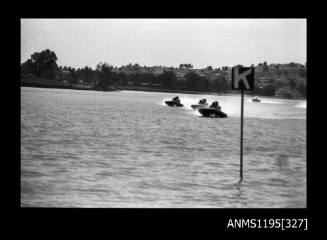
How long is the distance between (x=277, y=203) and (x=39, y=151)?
1491cm

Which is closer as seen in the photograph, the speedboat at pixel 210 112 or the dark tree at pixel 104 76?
the speedboat at pixel 210 112

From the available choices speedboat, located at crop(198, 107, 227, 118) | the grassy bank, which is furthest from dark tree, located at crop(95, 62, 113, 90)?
speedboat, located at crop(198, 107, 227, 118)

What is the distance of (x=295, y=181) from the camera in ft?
44.5

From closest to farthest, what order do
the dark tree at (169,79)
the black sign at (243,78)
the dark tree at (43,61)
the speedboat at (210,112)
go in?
the black sign at (243,78)
the speedboat at (210,112)
the dark tree at (169,79)
the dark tree at (43,61)

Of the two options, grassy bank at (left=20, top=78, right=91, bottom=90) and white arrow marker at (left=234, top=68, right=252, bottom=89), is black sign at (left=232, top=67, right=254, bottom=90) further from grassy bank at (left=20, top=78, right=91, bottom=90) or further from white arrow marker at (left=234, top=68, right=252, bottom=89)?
grassy bank at (left=20, top=78, right=91, bottom=90)

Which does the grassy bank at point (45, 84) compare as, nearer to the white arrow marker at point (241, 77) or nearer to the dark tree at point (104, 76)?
the dark tree at point (104, 76)

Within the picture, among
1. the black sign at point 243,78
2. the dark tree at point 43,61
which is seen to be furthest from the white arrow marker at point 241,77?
the dark tree at point 43,61

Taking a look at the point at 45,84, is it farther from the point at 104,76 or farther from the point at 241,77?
the point at 241,77

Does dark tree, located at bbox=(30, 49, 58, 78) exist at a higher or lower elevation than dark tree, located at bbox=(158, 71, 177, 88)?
higher

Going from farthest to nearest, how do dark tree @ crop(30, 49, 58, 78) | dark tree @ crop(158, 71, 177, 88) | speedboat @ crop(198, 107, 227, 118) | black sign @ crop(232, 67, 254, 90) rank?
dark tree @ crop(30, 49, 58, 78) < dark tree @ crop(158, 71, 177, 88) < speedboat @ crop(198, 107, 227, 118) < black sign @ crop(232, 67, 254, 90)

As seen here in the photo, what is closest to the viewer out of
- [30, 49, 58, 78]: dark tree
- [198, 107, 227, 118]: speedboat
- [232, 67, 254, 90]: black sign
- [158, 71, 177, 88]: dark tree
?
[232, 67, 254, 90]: black sign
